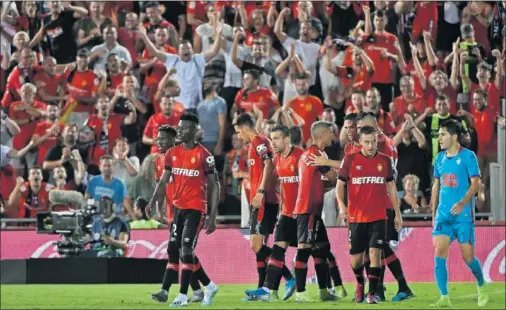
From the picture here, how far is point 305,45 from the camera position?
22.6 metres

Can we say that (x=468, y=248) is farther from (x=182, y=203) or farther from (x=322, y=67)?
(x=322, y=67)

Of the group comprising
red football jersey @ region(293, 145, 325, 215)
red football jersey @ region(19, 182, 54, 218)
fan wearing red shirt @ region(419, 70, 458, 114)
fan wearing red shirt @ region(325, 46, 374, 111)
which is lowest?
red football jersey @ region(19, 182, 54, 218)

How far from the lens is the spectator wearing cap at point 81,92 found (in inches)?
910

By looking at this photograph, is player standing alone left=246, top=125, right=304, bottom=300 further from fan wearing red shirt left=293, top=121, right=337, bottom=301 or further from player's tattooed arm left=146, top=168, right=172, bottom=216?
player's tattooed arm left=146, top=168, right=172, bottom=216

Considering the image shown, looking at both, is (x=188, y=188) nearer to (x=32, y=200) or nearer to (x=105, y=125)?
(x=32, y=200)

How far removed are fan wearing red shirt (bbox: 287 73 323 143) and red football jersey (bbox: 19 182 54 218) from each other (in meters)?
4.70

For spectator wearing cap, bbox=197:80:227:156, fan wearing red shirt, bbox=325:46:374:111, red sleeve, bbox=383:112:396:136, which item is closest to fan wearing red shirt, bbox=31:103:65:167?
spectator wearing cap, bbox=197:80:227:156

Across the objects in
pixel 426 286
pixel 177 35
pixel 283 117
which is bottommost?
pixel 426 286

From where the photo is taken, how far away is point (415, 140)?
20781 millimetres

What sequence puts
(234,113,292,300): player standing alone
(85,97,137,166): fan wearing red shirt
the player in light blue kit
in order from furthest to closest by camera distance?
(85,97,137,166): fan wearing red shirt → (234,113,292,300): player standing alone → the player in light blue kit

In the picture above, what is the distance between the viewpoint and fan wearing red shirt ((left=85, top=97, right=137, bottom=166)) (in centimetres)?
2231

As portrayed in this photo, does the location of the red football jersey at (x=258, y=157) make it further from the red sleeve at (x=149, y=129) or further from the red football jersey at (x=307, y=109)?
the red sleeve at (x=149, y=129)

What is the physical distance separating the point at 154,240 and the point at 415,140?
4.88 m

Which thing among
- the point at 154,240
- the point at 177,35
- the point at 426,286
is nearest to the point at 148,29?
the point at 177,35
